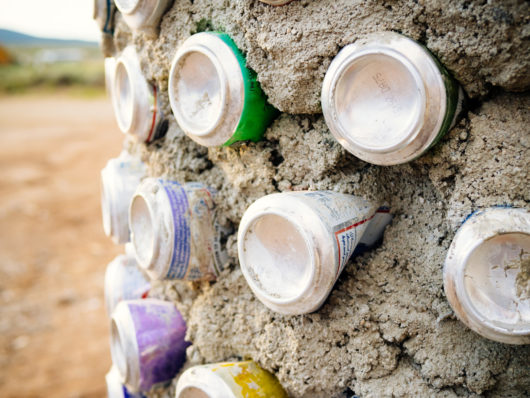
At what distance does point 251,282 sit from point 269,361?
8.0 inches

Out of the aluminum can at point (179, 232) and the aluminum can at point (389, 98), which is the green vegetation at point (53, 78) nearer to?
the aluminum can at point (179, 232)

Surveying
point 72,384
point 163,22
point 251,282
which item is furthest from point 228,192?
point 72,384

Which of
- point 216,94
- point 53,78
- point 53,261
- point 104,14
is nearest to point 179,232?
point 216,94

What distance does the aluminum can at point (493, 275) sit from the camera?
609 millimetres

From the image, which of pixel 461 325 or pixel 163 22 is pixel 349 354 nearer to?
pixel 461 325

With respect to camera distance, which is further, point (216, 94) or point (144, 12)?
point (144, 12)

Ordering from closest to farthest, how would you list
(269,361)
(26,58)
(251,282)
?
(251,282)
(269,361)
(26,58)

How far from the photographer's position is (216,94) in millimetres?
843

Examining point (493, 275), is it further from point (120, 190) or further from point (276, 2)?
point (120, 190)

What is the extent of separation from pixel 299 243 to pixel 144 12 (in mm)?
600

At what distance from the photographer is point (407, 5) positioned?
26.4 inches

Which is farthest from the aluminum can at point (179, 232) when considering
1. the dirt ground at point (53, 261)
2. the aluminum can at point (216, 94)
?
the dirt ground at point (53, 261)

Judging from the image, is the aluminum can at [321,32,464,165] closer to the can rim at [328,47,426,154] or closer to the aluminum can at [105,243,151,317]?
the can rim at [328,47,426,154]

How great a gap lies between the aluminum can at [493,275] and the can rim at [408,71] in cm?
15
